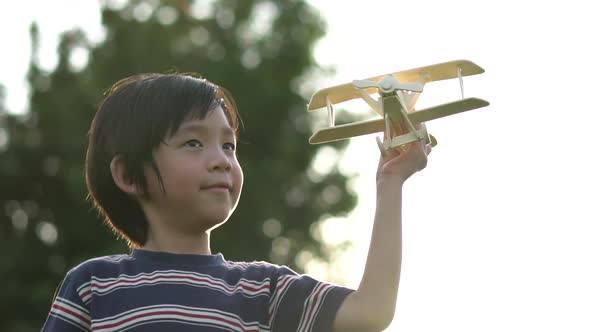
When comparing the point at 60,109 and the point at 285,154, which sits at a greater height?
the point at 60,109

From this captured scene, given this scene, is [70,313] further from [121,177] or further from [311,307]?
[311,307]

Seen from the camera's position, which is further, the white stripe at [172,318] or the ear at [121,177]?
the ear at [121,177]

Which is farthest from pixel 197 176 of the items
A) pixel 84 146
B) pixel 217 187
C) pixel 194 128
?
pixel 84 146

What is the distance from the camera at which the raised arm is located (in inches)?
117

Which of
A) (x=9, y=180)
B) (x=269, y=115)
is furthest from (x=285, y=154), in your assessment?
(x=9, y=180)

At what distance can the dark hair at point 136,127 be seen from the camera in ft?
11.4

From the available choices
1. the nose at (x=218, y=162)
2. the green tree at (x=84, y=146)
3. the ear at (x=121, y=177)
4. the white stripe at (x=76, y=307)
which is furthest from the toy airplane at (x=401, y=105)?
the green tree at (x=84, y=146)

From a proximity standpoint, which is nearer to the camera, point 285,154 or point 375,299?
point 375,299

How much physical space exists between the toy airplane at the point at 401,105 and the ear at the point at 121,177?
0.73 m

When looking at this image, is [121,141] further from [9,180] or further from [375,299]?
[9,180]

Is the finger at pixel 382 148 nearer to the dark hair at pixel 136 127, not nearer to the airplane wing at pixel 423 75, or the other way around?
the airplane wing at pixel 423 75

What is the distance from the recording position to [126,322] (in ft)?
10.5

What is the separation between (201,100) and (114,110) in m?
0.33

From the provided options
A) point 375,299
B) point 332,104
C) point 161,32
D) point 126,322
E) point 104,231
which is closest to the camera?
point 375,299
